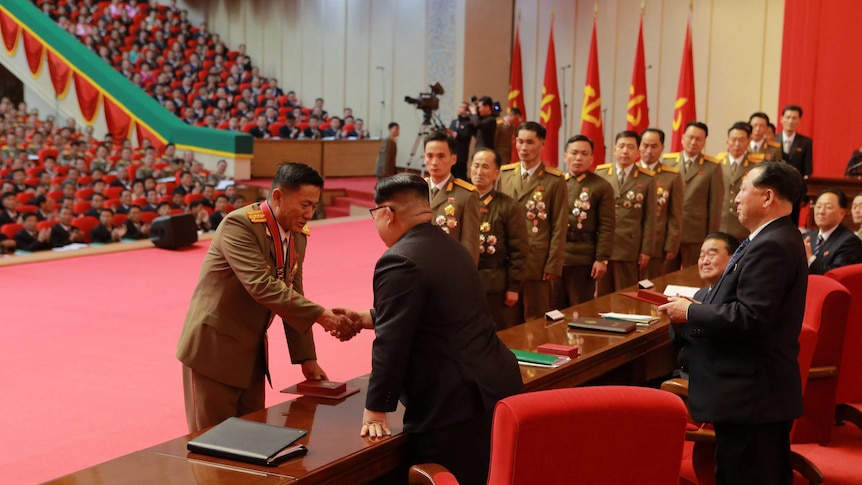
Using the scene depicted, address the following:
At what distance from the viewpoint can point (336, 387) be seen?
8.68ft

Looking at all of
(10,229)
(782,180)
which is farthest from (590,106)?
(782,180)

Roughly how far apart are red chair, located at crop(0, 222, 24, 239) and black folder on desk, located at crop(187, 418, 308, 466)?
6108mm

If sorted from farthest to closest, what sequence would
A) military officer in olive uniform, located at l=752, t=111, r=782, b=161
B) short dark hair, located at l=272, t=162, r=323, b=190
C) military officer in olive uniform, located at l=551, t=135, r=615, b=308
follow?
military officer in olive uniform, located at l=752, t=111, r=782, b=161 < military officer in olive uniform, located at l=551, t=135, r=615, b=308 < short dark hair, located at l=272, t=162, r=323, b=190

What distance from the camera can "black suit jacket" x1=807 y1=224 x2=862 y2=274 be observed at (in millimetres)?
4469

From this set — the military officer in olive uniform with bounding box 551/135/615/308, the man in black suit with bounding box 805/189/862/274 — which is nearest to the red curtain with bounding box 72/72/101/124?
the military officer in olive uniform with bounding box 551/135/615/308

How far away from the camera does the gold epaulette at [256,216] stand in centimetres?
271

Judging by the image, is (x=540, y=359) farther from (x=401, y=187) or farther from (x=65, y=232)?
(x=65, y=232)

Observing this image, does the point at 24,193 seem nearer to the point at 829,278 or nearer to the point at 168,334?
the point at 168,334

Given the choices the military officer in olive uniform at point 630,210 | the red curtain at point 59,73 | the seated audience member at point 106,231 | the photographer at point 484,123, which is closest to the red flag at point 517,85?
the photographer at point 484,123

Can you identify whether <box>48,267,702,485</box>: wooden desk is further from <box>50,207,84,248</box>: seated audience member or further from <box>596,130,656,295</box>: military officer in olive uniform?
<box>50,207,84,248</box>: seated audience member

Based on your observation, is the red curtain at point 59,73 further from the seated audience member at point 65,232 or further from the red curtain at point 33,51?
the seated audience member at point 65,232

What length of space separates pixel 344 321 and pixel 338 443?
1.74 ft

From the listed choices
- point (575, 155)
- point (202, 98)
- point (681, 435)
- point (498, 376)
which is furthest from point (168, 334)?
point (202, 98)

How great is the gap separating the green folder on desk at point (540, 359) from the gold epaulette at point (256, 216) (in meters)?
0.87
